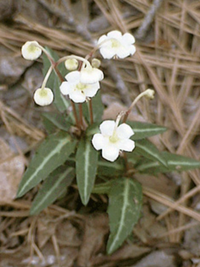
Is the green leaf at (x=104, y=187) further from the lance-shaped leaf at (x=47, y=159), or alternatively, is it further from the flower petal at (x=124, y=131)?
the flower petal at (x=124, y=131)

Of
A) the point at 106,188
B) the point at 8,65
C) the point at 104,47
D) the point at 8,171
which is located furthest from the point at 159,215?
the point at 8,65

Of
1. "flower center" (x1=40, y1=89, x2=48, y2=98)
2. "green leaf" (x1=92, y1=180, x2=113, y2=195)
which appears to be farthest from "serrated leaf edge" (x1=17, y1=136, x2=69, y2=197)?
"flower center" (x1=40, y1=89, x2=48, y2=98)

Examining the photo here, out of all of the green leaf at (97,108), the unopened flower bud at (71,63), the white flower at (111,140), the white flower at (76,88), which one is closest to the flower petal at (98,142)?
the white flower at (111,140)

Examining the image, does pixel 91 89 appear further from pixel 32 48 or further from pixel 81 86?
pixel 32 48

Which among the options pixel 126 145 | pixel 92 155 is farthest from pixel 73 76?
pixel 92 155

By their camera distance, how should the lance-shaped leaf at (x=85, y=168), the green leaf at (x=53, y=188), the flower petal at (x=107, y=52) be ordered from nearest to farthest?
the flower petal at (x=107, y=52) → the lance-shaped leaf at (x=85, y=168) → the green leaf at (x=53, y=188)

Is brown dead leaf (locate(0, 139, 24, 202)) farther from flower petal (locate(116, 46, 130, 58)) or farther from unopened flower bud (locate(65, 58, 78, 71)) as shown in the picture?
flower petal (locate(116, 46, 130, 58))

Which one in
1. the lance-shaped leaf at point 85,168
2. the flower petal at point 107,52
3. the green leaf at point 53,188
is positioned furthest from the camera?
the green leaf at point 53,188

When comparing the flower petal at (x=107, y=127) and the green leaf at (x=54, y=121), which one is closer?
the flower petal at (x=107, y=127)
